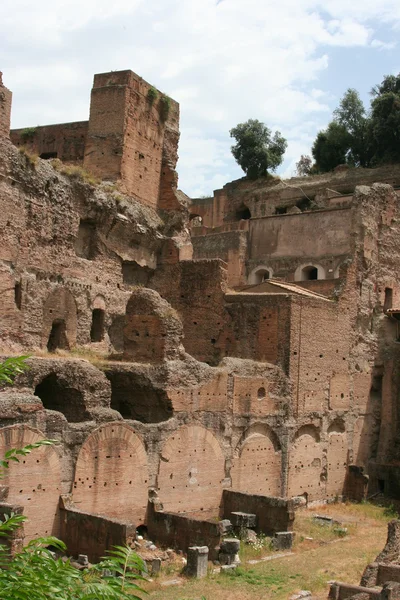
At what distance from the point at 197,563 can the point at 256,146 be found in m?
30.5

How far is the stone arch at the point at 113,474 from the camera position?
1562cm

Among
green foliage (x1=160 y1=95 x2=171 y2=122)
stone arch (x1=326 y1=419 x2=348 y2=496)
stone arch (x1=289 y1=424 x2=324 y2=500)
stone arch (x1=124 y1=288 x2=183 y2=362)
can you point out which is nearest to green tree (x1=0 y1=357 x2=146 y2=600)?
→ stone arch (x1=124 y1=288 x2=183 y2=362)

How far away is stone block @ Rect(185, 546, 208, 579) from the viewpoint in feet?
46.7

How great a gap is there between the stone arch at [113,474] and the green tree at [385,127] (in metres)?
27.0

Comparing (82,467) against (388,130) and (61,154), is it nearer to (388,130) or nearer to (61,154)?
(61,154)

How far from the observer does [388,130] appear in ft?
129

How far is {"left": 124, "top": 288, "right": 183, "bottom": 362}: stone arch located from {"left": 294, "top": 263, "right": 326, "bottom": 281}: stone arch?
29.9 ft

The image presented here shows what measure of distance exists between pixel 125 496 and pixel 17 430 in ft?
11.1

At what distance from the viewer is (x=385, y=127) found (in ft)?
129

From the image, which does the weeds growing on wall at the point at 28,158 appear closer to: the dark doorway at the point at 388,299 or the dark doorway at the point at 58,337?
the dark doorway at the point at 58,337

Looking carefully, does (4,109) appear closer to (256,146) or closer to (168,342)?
Result: (168,342)

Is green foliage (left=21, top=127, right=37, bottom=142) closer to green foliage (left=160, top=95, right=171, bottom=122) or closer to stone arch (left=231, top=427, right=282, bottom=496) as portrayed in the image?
green foliage (left=160, top=95, right=171, bottom=122)

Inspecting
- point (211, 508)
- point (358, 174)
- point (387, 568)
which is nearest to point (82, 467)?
point (211, 508)

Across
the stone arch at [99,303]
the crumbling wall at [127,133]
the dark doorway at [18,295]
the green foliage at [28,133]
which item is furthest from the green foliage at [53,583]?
the green foliage at [28,133]
